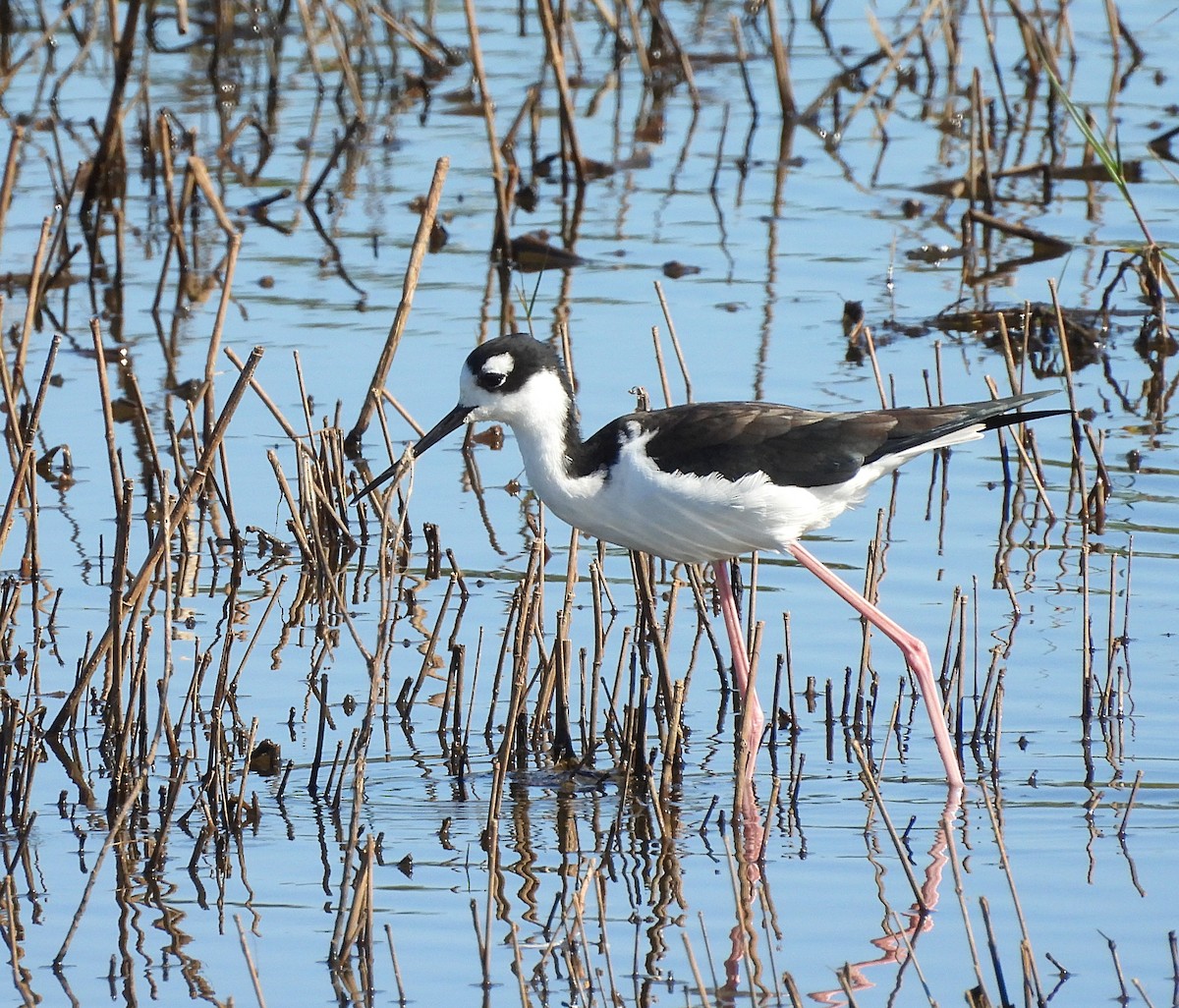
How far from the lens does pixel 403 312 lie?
7422 mm

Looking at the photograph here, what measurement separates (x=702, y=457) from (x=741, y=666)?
0.70m

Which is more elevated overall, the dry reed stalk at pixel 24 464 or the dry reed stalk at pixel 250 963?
the dry reed stalk at pixel 24 464

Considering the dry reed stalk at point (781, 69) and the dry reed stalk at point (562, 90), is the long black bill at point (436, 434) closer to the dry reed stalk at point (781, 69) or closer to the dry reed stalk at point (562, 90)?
the dry reed stalk at point (562, 90)

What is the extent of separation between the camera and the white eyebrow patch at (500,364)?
5.41 metres

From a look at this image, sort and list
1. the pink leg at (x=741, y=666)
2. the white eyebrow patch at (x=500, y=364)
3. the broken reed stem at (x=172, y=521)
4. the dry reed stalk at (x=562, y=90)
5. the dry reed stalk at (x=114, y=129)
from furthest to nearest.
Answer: the dry reed stalk at (x=562, y=90) → the dry reed stalk at (x=114, y=129) → the white eyebrow patch at (x=500, y=364) → the pink leg at (x=741, y=666) → the broken reed stem at (x=172, y=521)

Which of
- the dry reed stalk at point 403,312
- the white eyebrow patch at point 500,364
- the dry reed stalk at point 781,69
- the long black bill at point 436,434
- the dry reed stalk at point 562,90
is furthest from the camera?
the dry reed stalk at point 781,69

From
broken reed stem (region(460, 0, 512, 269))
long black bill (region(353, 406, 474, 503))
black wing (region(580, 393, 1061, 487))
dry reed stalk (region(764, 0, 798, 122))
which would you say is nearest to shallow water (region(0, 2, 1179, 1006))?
dry reed stalk (region(764, 0, 798, 122))

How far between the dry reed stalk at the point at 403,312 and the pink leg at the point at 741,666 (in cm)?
167

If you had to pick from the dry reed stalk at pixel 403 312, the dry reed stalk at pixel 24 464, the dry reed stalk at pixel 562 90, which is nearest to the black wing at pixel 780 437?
the dry reed stalk at pixel 24 464

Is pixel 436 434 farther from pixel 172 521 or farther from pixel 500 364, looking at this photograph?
pixel 172 521

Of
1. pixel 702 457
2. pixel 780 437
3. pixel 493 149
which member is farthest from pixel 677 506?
pixel 493 149

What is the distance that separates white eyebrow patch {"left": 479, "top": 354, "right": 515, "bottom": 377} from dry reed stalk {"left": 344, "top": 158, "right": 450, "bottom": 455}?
170 cm

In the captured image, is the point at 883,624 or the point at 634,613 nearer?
the point at 883,624

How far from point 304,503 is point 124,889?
210cm
